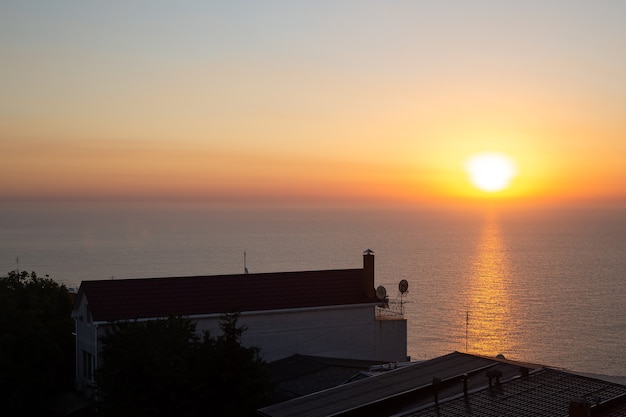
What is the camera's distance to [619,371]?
65.0 metres

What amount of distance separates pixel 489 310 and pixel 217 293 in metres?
75.7

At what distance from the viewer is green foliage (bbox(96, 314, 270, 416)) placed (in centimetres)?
2377

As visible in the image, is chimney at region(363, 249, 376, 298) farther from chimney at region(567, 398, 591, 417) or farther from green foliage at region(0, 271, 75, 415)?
chimney at region(567, 398, 591, 417)

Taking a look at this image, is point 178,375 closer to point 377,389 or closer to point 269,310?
point 377,389

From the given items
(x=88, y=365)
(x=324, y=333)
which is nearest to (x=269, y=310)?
(x=324, y=333)

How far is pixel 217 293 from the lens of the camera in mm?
35438

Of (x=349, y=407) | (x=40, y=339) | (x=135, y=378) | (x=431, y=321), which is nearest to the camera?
(x=349, y=407)

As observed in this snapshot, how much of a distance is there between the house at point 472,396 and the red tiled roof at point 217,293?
13.7 meters

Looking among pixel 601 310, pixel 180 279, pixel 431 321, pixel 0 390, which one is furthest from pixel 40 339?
pixel 601 310

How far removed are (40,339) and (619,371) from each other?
5245 cm

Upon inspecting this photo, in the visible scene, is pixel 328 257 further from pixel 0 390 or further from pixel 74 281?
pixel 0 390

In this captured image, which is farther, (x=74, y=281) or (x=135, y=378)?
(x=74, y=281)

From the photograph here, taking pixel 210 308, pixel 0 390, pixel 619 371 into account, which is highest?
pixel 210 308

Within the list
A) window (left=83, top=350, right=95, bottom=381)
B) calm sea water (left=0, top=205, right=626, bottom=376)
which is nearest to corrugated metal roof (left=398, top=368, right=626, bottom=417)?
window (left=83, top=350, right=95, bottom=381)
